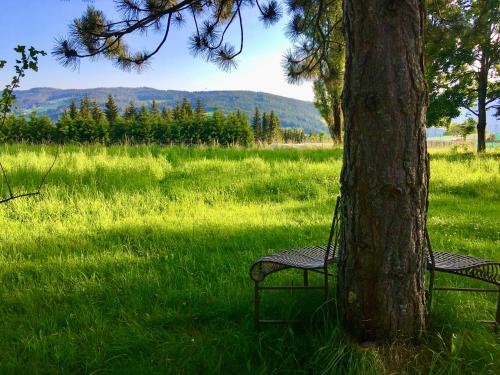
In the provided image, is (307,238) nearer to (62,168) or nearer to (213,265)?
(213,265)

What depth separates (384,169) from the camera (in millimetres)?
1858

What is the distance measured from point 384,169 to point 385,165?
18 mm

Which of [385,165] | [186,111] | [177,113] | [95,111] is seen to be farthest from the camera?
[177,113]

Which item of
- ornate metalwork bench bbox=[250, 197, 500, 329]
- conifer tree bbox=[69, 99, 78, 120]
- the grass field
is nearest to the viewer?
the grass field

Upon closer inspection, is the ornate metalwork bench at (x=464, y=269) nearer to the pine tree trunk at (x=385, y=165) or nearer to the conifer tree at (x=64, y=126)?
the pine tree trunk at (x=385, y=165)

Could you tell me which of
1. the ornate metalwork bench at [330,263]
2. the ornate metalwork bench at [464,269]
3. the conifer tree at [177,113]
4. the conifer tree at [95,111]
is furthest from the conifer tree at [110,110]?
the ornate metalwork bench at [464,269]

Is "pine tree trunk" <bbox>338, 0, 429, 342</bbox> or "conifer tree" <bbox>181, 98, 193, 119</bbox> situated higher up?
"conifer tree" <bbox>181, 98, 193, 119</bbox>

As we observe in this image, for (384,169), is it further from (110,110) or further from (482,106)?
(110,110)

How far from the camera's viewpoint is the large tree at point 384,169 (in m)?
1.84

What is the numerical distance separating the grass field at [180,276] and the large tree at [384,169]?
19 centimetres

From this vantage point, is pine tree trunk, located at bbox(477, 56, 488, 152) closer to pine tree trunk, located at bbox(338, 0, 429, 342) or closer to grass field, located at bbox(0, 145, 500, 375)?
grass field, located at bbox(0, 145, 500, 375)

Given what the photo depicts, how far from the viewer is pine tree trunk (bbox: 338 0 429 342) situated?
184 cm

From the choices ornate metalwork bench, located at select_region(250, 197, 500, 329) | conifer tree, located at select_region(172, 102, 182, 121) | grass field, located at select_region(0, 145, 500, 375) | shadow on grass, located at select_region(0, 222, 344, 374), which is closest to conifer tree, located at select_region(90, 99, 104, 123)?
conifer tree, located at select_region(172, 102, 182, 121)

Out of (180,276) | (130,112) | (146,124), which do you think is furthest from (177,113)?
(180,276)
